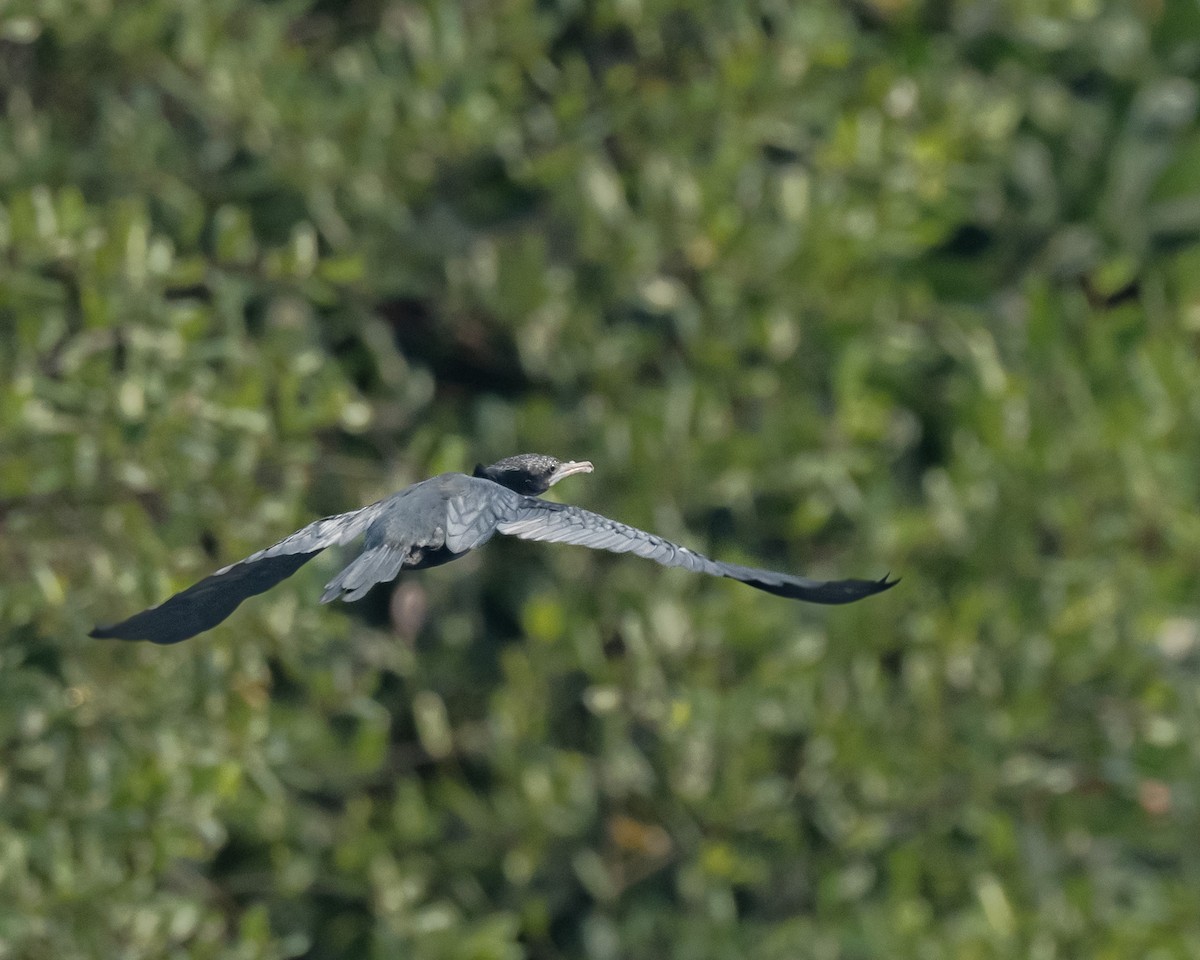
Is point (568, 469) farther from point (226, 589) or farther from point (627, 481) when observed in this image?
point (627, 481)

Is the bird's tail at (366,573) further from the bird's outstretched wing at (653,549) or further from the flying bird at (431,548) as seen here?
the bird's outstretched wing at (653,549)

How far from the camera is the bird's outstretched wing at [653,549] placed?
7.36ft

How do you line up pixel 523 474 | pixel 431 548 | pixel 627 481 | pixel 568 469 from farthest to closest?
pixel 627 481, pixel 523 474, pixel 568 469, pixel 431 548

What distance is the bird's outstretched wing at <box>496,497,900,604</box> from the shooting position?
7.36ft

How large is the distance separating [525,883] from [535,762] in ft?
1.30

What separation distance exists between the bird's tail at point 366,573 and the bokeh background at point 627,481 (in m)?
2.19

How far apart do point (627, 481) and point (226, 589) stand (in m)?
2.50

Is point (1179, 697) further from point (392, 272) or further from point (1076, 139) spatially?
point (392, 272)

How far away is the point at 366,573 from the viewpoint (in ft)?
7.23

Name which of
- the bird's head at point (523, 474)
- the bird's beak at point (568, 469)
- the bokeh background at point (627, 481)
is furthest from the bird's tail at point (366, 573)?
the bokeh background at point (627, 481)

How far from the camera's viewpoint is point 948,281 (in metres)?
5.42

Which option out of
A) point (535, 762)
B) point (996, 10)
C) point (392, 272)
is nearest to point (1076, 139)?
point (996, 10)

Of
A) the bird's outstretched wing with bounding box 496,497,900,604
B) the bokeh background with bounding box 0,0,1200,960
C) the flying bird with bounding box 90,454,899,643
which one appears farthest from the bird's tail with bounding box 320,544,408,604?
the bokeh background with bounding box 0,0,1200,960

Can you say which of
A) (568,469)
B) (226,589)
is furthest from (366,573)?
(568,469)
